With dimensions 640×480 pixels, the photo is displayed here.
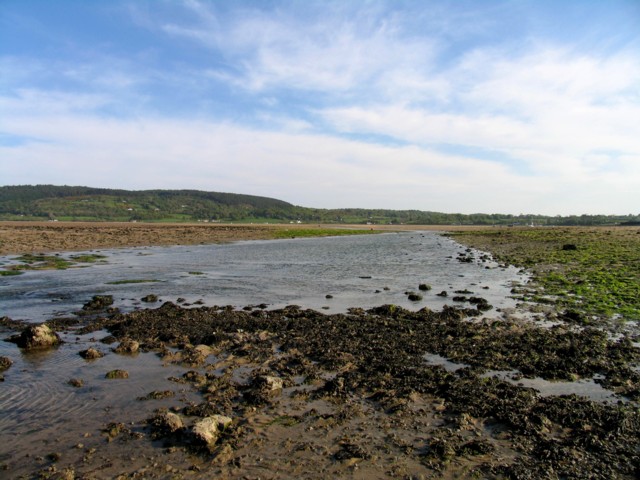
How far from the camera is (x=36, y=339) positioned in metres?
14.0

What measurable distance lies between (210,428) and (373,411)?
366cm

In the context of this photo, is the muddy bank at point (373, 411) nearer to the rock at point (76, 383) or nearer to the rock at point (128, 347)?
the rock at point (128, 347)

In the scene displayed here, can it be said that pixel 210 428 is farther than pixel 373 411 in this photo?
No

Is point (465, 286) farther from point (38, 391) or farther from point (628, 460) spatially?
point (38, 391)

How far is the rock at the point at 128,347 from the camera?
13.8 meters

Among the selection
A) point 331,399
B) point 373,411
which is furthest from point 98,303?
point 373,411

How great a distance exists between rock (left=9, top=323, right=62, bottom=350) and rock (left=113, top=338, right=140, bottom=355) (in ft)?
7.99

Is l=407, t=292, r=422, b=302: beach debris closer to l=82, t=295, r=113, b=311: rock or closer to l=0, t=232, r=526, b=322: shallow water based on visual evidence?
l=0, t=232, r=526, b=322: shallow water

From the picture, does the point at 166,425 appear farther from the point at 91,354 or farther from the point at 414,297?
the point at 414,297

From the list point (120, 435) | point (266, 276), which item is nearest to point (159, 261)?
point (266, 276)

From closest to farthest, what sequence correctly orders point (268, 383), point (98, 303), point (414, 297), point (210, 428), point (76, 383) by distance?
1. point (210, 428)
2. point (268, 383)
3. point (76, 383)
4. point (98, 303)
5. point (414, 297)

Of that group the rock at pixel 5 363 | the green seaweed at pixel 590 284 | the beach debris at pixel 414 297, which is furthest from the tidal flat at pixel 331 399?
the beach debris at pixel 414 297

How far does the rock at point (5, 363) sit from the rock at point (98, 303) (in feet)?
25.3

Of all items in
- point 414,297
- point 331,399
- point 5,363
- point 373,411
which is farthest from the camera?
point 414,297
